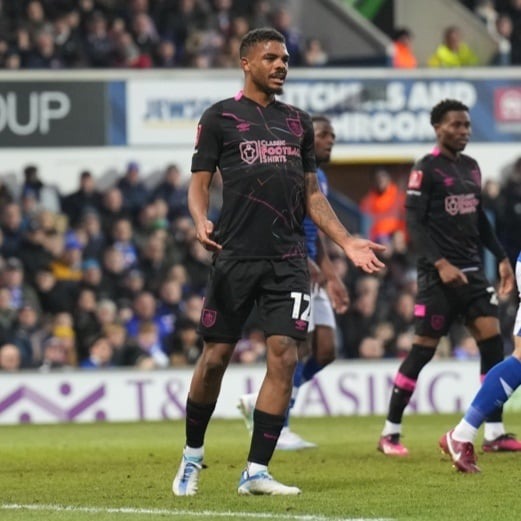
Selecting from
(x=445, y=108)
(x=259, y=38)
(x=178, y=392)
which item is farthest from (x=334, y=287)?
(x=178, y=392)

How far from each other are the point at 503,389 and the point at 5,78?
1514 cm

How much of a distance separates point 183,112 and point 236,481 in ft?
49.6

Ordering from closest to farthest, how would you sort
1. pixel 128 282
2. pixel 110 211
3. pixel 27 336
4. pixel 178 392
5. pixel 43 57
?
pixel 178 392
pixel 27 336
pixel 128 282
pixel 110 211
pixel 43 57

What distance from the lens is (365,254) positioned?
8.28 metres

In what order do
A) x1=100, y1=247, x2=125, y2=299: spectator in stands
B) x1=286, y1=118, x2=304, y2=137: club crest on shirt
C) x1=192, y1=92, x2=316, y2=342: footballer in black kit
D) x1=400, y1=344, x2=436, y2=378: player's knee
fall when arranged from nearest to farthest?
1. x1=192, y1=92, x2=316, y2=342: footballer in black kit
2. x1=286, y1=118, x2=304, y2=137: club crest on shirt
3. x1=400, y1=344, x2=436, y2=378: player's knee
4. x1=100, y1=247, x2=125, y2=299: spectator in stands

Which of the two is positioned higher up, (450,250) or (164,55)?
(164,55)

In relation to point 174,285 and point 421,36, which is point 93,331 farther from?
point 421,36

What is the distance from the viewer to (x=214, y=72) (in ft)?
78.4

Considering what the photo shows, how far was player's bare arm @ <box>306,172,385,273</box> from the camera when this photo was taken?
8.23m

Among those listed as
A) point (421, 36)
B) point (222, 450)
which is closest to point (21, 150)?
point (421, 36)

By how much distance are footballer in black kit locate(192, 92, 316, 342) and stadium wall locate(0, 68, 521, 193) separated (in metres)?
15.0

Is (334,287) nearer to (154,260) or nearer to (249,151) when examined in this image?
(249,151)

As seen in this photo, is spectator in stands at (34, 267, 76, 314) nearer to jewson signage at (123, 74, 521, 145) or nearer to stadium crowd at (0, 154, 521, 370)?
stadium crowd at (0, 154, 521, 370)

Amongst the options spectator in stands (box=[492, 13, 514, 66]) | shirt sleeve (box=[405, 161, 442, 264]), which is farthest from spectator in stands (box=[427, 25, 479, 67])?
shirt sleeve (box=[405, 161, 442, 264])
